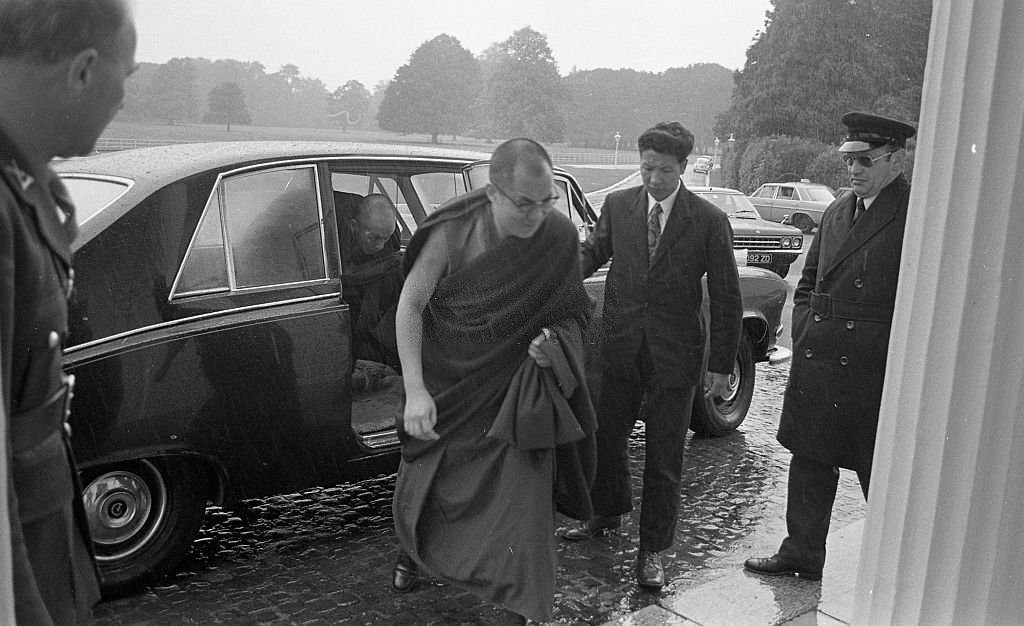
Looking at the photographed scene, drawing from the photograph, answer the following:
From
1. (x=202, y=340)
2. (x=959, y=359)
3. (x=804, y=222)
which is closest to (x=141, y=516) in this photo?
(x=202, y=340)

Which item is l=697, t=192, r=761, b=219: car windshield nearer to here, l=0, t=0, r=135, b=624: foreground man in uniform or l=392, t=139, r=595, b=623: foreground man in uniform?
l=392, t=139, r=595, b=623: foreground man in uniform

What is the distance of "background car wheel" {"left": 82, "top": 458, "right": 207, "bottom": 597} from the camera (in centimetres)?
360

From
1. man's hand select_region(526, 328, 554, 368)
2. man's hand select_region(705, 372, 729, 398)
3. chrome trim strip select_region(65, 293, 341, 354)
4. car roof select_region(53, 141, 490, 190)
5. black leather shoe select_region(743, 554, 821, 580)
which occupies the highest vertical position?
car roof select_region(53, 141, 490, 190)

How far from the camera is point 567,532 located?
4586 millimetres

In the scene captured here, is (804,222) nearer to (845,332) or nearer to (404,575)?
(845,332)

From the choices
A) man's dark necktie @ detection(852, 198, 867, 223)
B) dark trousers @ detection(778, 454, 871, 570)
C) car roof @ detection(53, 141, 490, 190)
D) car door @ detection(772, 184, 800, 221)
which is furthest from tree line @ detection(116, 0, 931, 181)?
car door @ detection(772, 184, 800, 221)

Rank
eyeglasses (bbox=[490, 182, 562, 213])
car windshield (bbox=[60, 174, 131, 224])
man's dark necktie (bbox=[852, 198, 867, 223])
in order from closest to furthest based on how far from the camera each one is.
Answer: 1. eyeglasses (bbox=[490, 182, 562, 213])
2. car windshield (bbox=[60, 174, 131, 224])
3. man's dark necktie (bbox=[852, 198, 867, 223])

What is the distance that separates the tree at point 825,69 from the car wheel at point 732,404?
25.8 metres

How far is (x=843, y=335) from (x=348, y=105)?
8.96 ft

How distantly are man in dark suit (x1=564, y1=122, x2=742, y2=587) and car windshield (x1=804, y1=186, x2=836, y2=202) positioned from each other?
21.6 metres

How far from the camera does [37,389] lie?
1.69 meters

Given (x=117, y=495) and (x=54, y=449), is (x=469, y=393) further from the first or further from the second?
(x=54, y=449)

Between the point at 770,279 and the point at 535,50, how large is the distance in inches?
93.1

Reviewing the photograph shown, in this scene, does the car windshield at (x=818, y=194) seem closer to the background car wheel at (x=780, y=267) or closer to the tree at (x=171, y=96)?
the background car wheel at (x=780, y=267)
